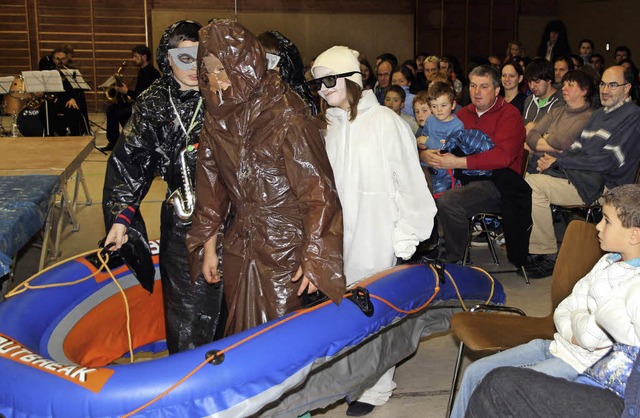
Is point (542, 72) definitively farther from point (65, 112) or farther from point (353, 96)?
point (65, 112)

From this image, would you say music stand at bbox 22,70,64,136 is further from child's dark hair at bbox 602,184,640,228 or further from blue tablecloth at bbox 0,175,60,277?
child's dark hair at bbox 602,184,640,228

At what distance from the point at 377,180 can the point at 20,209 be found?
213 centimetres

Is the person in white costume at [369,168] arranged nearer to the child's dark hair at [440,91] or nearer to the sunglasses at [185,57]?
the sunglasses at [185,57]

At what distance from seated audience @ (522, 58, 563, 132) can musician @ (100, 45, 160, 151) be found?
19.6 feet

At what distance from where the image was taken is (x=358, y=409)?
130 inches

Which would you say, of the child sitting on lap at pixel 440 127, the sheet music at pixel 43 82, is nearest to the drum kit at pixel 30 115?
the sheet music at pixel 43 82

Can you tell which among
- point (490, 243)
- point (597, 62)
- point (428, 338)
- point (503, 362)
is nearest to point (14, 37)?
point (597, 62)

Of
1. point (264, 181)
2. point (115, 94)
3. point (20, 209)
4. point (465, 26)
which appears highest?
point (465, 26)

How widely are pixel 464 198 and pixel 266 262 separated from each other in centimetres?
236

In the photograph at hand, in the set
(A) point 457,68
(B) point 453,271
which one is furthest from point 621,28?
(B) point 453,271

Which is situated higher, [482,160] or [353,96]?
[353,96]

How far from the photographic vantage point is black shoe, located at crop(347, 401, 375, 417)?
3.29 meters

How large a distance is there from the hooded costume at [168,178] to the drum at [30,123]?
7820 millimetres

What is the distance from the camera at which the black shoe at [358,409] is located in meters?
3.29
